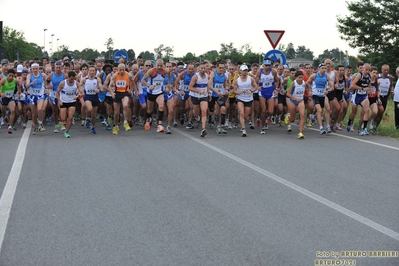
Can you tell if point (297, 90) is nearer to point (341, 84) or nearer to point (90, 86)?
point (341, 84)

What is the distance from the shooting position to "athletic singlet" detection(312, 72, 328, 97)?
1766cm

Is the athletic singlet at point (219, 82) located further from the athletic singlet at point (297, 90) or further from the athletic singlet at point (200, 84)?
the athletic singlet at point (297, 90)

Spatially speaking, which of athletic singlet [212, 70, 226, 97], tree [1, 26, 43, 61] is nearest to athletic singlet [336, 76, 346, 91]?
athletic singlet [212, 70, 226, 97]

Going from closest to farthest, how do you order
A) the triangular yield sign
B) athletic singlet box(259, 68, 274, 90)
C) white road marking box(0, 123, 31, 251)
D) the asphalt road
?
the asphalt road, white road marking box(0, 123, 31, 251), athletic singlet box(259, 68, 274, 90), the triangular yield sign

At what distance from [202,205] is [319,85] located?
1025cm

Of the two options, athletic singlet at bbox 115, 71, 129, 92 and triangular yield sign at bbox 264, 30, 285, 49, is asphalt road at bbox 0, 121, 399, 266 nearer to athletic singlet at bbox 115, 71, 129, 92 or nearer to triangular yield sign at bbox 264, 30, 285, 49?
athletic singlet at bbox 115, 71, 129, 92

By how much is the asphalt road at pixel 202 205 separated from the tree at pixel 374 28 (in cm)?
3941

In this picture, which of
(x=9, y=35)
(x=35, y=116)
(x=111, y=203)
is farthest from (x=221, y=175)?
(x=9, y=35)

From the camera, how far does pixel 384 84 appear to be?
1856cm

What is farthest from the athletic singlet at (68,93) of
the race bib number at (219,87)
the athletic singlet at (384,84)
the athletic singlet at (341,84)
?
the athletic singlet at (384,84)

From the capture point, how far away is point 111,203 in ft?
27.1

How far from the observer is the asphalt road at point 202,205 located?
6023 millimetres

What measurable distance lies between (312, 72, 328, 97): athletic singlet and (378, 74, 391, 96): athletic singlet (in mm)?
1807

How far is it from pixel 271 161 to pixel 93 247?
6374 millimetres
